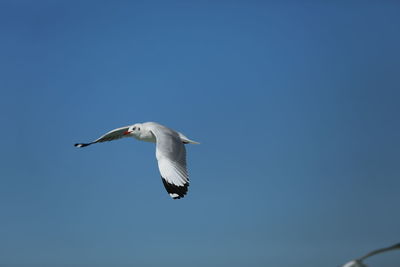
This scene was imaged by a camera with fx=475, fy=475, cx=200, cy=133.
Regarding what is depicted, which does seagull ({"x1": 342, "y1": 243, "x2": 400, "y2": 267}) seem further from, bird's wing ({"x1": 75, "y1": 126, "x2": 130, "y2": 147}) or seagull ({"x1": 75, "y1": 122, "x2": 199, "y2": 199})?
bird's wing ({"x1": 75, "y1": 126, "x2": 130, "y2": 147})

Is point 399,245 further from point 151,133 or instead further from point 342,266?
point 151,133

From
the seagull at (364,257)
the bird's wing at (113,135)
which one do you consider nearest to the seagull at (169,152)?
the bird's wing at (113,135)

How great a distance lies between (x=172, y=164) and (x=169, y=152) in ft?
0.50

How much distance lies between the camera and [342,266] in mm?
1133

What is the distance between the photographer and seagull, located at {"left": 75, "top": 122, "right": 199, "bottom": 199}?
4.08 metres

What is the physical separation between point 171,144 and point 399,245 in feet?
11.5

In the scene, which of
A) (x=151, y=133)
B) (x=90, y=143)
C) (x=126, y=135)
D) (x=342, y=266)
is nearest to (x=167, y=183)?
(x=151, y=133)

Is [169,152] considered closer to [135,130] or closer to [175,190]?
[175,190]

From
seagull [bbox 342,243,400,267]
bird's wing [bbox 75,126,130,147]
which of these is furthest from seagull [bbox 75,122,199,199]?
seagull [bbox 342,243,400,267]

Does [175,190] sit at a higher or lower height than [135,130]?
lower

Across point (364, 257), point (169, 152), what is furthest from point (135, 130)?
point (364, 257)

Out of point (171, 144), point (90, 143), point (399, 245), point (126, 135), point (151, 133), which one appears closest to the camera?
point (399, 245)

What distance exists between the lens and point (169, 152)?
4.34 metres

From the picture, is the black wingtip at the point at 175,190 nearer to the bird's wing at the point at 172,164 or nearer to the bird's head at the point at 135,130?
the bird's wing at the point at 172,164
